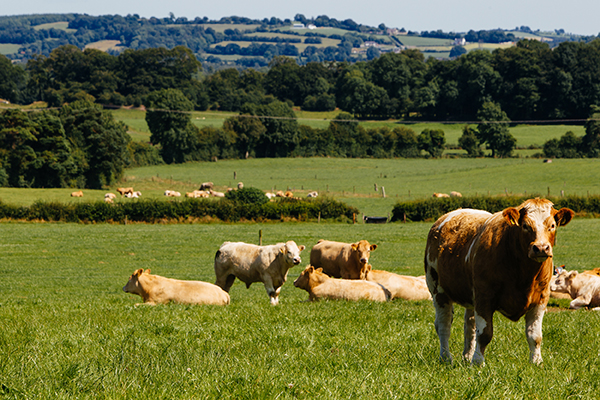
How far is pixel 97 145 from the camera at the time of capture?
2970 inches

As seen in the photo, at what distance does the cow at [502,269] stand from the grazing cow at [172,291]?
8258 mm

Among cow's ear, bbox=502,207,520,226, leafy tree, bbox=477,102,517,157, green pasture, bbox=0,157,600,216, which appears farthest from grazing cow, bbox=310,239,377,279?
leafy tree, bbox=477,102,517,157

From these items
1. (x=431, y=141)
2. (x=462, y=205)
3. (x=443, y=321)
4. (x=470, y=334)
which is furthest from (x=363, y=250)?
(x=431, y=141)

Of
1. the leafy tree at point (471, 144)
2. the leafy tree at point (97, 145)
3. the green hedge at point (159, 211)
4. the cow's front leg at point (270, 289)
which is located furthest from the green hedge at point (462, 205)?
the leafy tree at point (471, 144)

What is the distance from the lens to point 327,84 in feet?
570

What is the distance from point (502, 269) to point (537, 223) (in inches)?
27.1

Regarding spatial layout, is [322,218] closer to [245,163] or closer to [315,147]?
[245,163]

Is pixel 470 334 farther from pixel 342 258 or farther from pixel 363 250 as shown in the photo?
pixel 342 258

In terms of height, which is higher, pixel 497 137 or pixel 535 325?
pixel 535 325

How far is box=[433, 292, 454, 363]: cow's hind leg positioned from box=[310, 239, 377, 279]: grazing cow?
405 inches

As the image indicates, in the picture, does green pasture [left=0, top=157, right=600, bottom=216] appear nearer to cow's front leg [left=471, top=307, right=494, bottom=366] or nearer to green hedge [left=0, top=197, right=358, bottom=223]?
green hedge [left=0, top=197, right=358, bottom=223]

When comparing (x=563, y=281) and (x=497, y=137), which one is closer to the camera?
(x=563, y=281)

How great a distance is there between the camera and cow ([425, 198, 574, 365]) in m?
Answer: 6.18

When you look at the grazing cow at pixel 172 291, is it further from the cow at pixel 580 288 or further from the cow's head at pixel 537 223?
the cow's head at pixel 537 223
